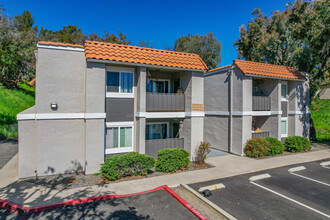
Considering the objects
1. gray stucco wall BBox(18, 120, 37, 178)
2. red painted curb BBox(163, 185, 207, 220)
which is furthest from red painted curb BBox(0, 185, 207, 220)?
gray stucco wall BBox(18, 120, 37, 178)

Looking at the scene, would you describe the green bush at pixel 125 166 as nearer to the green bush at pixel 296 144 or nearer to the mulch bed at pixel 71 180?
the mulch bed at pixel 71 180

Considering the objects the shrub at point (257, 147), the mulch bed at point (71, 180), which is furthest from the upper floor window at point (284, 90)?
the mulch bed at point (71, 180)

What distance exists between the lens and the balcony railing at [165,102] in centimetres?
1117

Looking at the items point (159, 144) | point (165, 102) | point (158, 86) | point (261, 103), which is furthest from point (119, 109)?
point (261, 103)

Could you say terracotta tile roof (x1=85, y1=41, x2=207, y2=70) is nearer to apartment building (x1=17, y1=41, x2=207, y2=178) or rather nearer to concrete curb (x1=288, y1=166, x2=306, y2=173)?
apartment building (x1=17, y1=41, x2=207, y2=178)

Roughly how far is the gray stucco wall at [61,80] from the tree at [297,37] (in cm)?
1981

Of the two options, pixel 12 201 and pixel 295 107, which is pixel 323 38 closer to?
pixel 295 107

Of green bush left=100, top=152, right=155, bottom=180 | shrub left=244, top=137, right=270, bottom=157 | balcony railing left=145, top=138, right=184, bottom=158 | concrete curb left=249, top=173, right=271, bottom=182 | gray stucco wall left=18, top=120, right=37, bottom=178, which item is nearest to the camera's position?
green bush left=100, top=152, right=155, bottom=180

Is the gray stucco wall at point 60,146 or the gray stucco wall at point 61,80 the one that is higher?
the gray stucco wall at point 61,80

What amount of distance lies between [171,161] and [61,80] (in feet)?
22.9

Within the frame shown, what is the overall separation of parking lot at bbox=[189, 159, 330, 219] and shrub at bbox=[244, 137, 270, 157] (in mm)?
2483

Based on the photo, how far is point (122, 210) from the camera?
6.39 meters

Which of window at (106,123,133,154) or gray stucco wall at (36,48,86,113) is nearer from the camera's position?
gray stucco wall at (36,48,86,113)

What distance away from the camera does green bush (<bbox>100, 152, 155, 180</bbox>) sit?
341 inches
